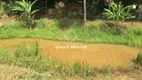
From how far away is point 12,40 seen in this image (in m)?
11.9

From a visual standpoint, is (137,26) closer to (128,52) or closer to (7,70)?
(128,52)

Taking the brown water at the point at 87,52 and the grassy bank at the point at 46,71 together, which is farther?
the brown water at the point at 87,52

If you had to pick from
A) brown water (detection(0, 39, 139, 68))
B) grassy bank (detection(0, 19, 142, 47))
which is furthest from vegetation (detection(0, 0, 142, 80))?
brown water (detection(0, 39, 139, 68))

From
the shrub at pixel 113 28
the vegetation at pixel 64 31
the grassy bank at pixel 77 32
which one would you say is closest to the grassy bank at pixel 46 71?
the vegetation at pixel 64 31

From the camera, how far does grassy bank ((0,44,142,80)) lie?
6.92 meters

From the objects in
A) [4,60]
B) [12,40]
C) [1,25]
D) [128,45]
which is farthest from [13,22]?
[128,45]

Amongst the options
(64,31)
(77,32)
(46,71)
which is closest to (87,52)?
(77,32)

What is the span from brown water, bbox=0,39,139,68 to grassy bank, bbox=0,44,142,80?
1.01 m

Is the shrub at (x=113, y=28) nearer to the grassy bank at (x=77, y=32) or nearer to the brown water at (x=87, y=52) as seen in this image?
the grassy bank at (x=77, y=32)

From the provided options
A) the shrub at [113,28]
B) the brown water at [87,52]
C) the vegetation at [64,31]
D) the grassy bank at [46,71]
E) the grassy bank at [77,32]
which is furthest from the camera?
the shrub at [113,28]

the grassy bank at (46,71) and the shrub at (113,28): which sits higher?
the shrub at (113,28)

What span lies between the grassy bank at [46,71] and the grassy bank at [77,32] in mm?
3280

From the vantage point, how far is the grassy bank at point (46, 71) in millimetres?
6918

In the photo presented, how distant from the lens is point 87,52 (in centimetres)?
1027
